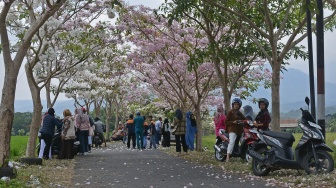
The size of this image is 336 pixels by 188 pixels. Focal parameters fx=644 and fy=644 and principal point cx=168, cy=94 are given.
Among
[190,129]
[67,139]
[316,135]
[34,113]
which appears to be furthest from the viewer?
[190,129]

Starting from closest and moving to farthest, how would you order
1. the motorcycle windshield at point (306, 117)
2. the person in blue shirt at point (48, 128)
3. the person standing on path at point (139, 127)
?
the motorcycle windshield at point (306, 117) < the person in blue shirt at point (48, 128) < the person standing on path at point (139, 127)

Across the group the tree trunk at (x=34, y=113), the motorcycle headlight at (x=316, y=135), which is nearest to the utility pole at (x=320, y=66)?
the motorcycle headlight at (x=316, y=135)

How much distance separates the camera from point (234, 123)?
15.6 meters

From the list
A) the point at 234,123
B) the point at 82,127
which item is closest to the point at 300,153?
the point at 234,123

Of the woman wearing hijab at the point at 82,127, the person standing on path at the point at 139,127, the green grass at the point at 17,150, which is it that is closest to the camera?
the green grass at the point at 17,150

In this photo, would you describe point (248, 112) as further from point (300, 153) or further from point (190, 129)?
point (190, 129)

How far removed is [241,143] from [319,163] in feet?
15.2

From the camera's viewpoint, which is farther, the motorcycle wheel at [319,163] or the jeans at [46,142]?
the jeans at [46,142]

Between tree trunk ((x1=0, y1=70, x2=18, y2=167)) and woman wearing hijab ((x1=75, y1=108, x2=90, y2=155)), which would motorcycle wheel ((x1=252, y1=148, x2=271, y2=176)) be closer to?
tree trunk ((x1=0, y1=70, x2=18, y2=167))

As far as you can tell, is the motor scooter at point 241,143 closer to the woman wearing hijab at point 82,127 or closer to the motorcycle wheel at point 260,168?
the motorcycle wheel at point 260,168

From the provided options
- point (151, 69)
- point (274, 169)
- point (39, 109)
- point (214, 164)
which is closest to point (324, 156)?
point (274, 169)

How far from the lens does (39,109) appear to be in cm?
1881

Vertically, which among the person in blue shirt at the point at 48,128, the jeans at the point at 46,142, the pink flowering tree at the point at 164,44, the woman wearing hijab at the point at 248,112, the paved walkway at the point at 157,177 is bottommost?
the paved walkway at the point at 157,177

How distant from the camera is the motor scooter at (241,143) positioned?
596 inches
